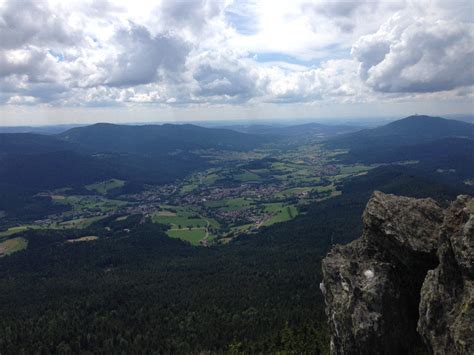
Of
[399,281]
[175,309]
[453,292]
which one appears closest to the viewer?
[453,292]

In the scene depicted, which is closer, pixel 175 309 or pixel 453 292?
pixel 453 292

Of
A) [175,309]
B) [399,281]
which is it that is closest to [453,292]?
[399,281]

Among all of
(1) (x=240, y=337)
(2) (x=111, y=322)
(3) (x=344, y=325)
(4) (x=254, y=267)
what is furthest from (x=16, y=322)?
(3) (x=344, y=325)

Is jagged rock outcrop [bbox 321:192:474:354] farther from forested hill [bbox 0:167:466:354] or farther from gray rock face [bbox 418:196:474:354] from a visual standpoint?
forested hill [bbox 0:167:466:354]

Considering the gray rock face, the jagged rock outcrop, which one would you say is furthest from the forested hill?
the gray rock face

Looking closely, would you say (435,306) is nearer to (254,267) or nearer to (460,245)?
(460,245)

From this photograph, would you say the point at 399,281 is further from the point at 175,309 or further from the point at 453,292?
the point at 175,309

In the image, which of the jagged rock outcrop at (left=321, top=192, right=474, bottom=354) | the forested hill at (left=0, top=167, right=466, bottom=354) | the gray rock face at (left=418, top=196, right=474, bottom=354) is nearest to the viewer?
the gray rock face at (left=418, top=196, right=474, bottom=354)

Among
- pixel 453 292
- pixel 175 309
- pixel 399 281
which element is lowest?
pixel 175 309

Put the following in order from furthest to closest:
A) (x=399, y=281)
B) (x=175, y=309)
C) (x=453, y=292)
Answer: (x=175, y=309)
(x=399, y=281)
(x=453, y=292)
